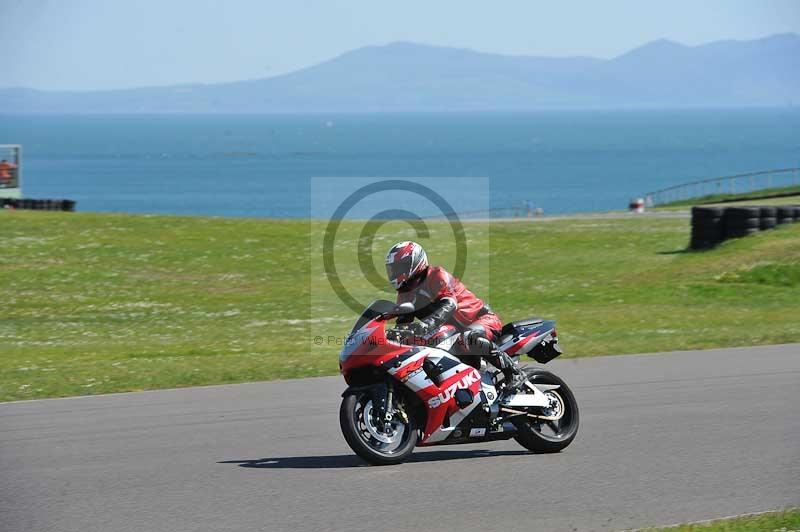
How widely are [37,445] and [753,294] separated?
16528mm

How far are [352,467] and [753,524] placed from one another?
121 inches

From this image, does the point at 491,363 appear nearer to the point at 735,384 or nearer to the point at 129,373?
the point at 735,384

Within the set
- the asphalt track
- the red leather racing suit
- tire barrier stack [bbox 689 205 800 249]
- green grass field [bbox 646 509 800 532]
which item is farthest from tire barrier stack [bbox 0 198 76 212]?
green grass field [bbox 646 509 800 532]

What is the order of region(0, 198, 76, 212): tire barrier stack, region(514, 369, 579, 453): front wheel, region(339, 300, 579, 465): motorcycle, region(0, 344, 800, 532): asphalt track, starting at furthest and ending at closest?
region(0, 198, 76, 212): tire barrier stack, region(514, 369, 579, 453): front wheel, region(339, 300, 579, 465): motorcycle, region(0, 344, 800, 532): asphalt track

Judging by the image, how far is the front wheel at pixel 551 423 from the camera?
29.9 ft

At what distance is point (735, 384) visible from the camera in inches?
481

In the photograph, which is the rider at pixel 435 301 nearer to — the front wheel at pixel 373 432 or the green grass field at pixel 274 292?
the front wheel at pixel 373 432

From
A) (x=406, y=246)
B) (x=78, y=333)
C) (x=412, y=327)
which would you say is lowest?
(x=78, y=333)

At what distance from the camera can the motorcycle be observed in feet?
27.8

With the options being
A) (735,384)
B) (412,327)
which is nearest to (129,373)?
(412,327)

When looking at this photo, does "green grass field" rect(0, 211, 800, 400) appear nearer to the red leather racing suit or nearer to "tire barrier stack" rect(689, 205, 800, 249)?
"tire barrier stack" rect(689, 205, 800, 249)

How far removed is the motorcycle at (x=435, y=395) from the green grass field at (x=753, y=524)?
2364 mm

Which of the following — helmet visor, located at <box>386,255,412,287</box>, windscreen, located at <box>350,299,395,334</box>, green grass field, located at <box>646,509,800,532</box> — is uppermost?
helmet visor, located at <box>386,255,412,287</box>

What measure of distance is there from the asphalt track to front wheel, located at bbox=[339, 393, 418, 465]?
12cm
